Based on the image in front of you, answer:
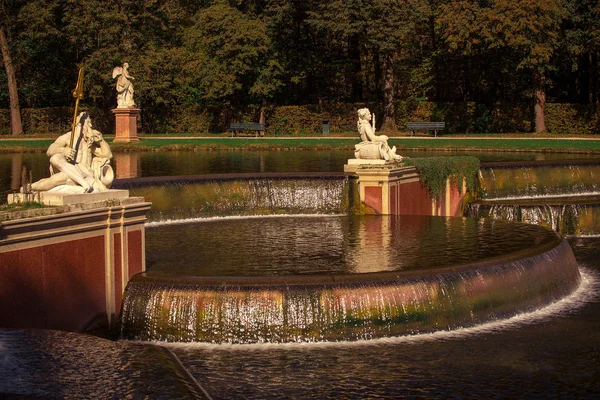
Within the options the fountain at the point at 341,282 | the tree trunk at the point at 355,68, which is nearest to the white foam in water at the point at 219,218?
the fountain at the point at 341,282

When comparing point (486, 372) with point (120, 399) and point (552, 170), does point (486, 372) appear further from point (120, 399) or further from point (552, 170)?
point (552, 170)

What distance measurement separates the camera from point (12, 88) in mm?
56031

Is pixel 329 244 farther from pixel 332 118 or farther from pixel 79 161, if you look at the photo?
pixel 332 118

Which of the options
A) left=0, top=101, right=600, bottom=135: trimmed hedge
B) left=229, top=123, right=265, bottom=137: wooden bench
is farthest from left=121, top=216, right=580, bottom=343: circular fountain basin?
left=0, top=101, right=600, bottom=135: trimmed hedge

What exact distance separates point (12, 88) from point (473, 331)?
156 ft

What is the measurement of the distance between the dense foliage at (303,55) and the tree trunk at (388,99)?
0.29ft

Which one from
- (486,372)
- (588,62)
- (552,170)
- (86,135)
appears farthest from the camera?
(588,62)

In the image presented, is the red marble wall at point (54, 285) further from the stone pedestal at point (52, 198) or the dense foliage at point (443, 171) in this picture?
the dense foliage at point (443, 171)

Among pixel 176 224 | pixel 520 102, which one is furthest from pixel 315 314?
pixel 520 102

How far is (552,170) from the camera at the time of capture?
27.7 metres

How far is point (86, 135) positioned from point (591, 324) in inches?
315

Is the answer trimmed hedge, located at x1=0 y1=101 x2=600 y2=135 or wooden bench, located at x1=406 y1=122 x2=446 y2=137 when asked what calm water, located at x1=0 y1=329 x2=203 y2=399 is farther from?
trimmed hedge, located at x1=0 y1=101 x2=600 y2=135

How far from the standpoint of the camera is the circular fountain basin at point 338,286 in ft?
42.4

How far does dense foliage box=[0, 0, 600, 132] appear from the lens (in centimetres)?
4962
